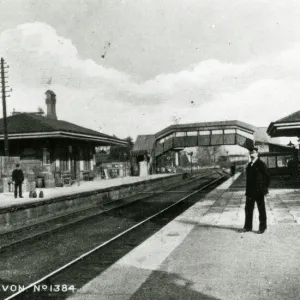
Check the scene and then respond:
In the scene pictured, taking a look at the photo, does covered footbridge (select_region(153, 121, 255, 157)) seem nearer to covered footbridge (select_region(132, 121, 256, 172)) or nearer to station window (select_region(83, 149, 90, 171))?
covered footbridge (select_region(132, 121, 256, 172))

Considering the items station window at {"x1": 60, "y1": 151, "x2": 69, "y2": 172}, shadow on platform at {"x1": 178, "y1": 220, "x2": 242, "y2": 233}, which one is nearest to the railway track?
shadow on platform at {"x1": 178, "y1": 220, "x2": 242, "y2": 233}

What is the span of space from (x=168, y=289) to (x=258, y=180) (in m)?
3.81

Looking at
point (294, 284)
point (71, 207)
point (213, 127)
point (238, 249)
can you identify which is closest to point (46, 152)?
point (71, 207)

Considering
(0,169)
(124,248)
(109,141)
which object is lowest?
(124,248)

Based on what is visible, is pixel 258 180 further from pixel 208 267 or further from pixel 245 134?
pixel 245 134

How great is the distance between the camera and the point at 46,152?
24.2 meters

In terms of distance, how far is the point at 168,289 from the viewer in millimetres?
4637

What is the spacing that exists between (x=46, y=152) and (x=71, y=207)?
10.1m

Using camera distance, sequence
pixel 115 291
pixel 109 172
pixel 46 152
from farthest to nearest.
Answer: pixel 109 172, pixel 46 152, pixel 115 291

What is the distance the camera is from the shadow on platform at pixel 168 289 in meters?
4.36

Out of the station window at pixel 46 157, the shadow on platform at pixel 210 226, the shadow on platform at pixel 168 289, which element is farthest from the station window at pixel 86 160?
the shadow on platform at pixel 168 289

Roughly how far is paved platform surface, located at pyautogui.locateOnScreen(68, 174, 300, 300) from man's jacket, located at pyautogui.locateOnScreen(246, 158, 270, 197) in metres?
0.83

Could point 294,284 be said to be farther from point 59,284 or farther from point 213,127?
point 213,127

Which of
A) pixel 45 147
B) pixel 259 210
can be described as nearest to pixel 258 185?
pixel 259 210
